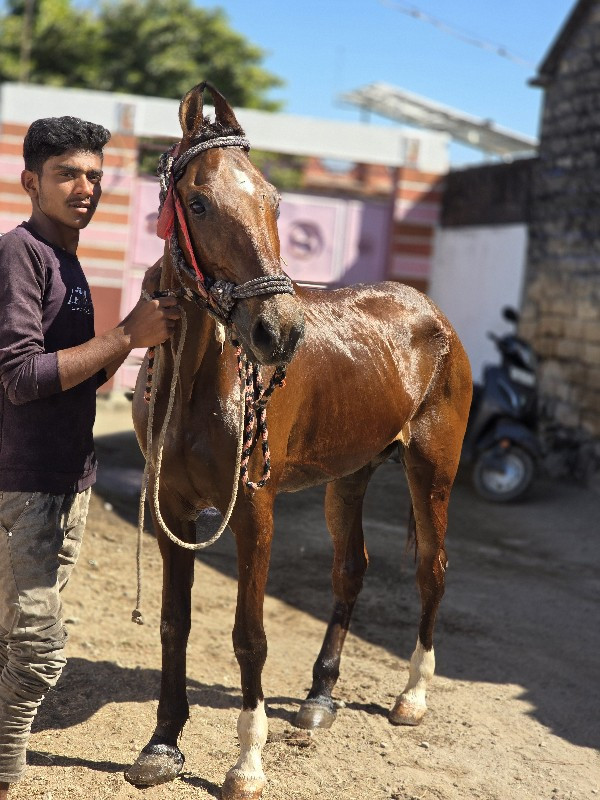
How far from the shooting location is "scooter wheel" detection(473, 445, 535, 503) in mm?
9164

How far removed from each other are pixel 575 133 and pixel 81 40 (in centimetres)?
1963

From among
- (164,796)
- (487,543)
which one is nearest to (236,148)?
(164,796)

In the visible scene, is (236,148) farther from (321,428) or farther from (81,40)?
(81,40)

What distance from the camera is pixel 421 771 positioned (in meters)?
3.92

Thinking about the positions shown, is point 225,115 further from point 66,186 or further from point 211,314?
point 211,314

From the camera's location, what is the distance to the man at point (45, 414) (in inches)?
117

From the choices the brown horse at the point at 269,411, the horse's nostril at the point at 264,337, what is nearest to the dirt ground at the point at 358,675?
the brown horse at the point at 269,411

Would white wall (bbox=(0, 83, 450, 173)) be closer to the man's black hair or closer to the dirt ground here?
the dirt ground

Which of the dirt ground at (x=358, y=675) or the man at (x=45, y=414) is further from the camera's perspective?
the dirt ground at (x=358, y=675)

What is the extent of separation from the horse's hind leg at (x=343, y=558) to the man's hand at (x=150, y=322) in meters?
1.81

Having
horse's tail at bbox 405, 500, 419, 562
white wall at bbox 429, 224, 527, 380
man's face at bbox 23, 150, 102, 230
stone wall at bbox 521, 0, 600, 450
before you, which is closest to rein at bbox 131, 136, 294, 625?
man's face at bbox 23, 150, 102, 230

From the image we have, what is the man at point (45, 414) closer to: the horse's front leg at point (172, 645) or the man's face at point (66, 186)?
the man's face at point (66, 186)

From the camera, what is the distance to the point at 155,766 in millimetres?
3553

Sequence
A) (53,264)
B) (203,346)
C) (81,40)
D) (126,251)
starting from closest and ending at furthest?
(53,264) → (203,346) → (126,251) → (81,40)
